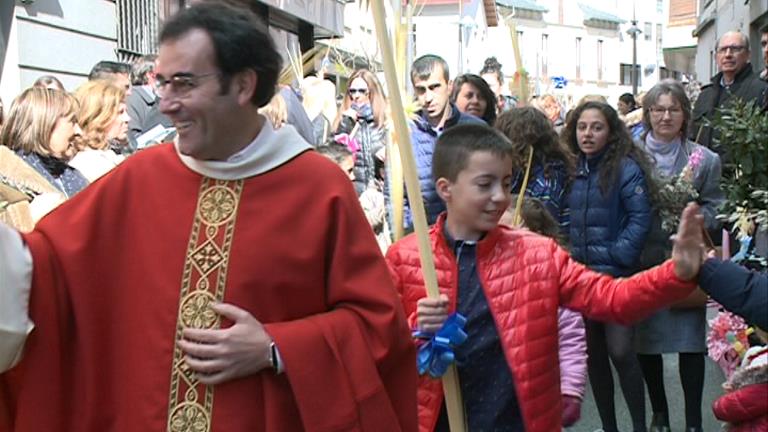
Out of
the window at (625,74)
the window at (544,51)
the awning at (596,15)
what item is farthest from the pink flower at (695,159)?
the window at (625,74)

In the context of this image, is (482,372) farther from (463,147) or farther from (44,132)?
(44,132)

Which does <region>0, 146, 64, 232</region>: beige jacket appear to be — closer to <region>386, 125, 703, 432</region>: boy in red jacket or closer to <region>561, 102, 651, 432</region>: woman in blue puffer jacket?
<region>386, 125, 703, 432</region>: boy in red jacket

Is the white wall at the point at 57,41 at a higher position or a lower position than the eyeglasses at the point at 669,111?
higher

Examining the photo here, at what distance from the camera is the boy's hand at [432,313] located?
361 centimetres

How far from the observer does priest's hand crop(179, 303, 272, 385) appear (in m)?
2.82

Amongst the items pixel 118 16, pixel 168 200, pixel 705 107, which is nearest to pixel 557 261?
pixel 168 200

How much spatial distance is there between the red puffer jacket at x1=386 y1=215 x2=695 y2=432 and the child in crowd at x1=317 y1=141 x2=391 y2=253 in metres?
2.58

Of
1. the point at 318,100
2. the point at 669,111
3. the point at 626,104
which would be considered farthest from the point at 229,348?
the point at 626,104

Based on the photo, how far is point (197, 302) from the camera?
2.91 meters

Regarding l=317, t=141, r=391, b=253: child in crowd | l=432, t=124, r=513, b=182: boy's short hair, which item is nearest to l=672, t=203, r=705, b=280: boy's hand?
l=432, t=124, r=513, b=182: boy's short hair

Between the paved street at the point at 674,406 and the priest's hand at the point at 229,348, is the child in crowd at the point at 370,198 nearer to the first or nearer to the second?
the paved street at the point at 674,406

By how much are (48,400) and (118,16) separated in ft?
35.7

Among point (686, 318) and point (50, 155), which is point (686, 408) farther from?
point (50, 155)

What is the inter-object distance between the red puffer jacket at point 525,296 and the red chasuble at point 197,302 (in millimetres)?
878
